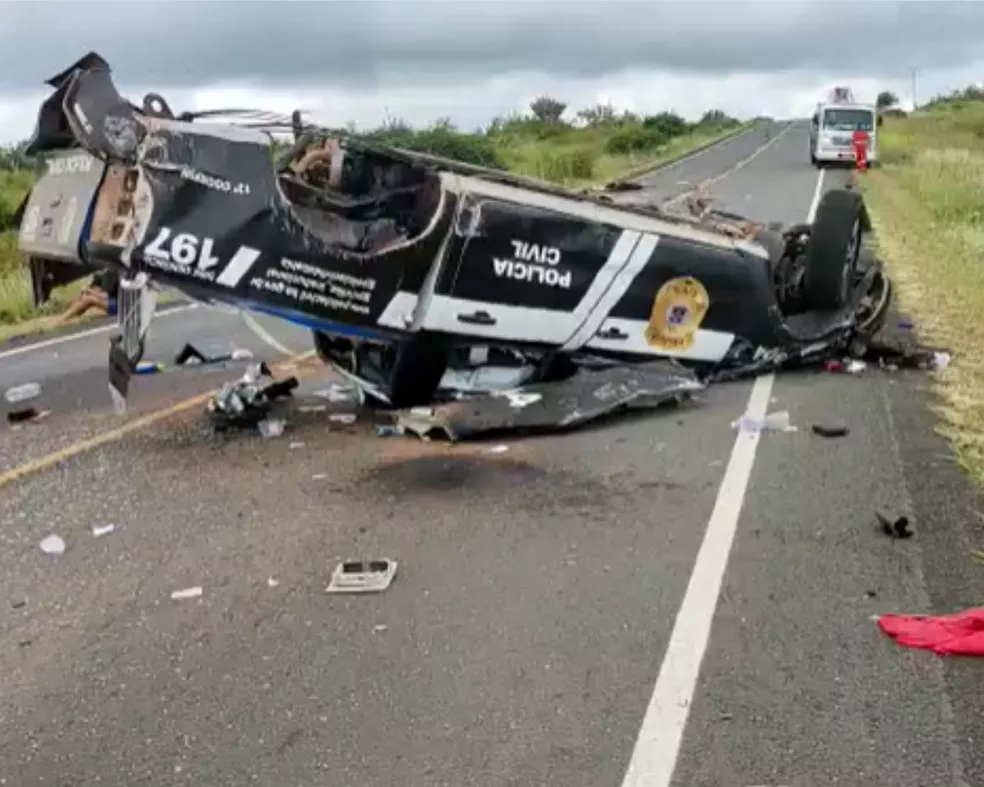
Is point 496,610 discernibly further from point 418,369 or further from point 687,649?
point 418,369

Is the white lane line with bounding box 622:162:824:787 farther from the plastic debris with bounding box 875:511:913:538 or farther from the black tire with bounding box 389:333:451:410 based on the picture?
the black tire with bounding box 389:333:451:410

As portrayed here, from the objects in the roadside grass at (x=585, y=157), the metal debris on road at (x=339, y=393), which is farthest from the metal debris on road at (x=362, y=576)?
the roadside grass at (x=585, y=157)

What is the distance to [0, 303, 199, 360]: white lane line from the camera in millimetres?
11602

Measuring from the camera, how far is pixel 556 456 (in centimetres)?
705

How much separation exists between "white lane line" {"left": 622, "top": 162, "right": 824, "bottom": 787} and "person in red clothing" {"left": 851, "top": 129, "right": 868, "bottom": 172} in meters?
33.7

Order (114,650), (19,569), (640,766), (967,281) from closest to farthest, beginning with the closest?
(640,766) < (114,650) < (19,569) < (967,281)

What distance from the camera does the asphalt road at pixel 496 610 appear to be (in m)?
3.70

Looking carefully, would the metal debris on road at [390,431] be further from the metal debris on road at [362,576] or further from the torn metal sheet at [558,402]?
the metal debris on road at [362,576]

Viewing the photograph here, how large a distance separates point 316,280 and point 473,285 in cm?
91

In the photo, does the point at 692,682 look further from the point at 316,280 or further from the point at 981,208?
the point at 981,208

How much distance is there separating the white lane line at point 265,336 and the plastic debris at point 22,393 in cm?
176

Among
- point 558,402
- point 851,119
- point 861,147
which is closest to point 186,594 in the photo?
point 558,402

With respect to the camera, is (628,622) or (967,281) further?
(967,281)

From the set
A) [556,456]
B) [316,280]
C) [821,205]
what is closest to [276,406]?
[316,280]
